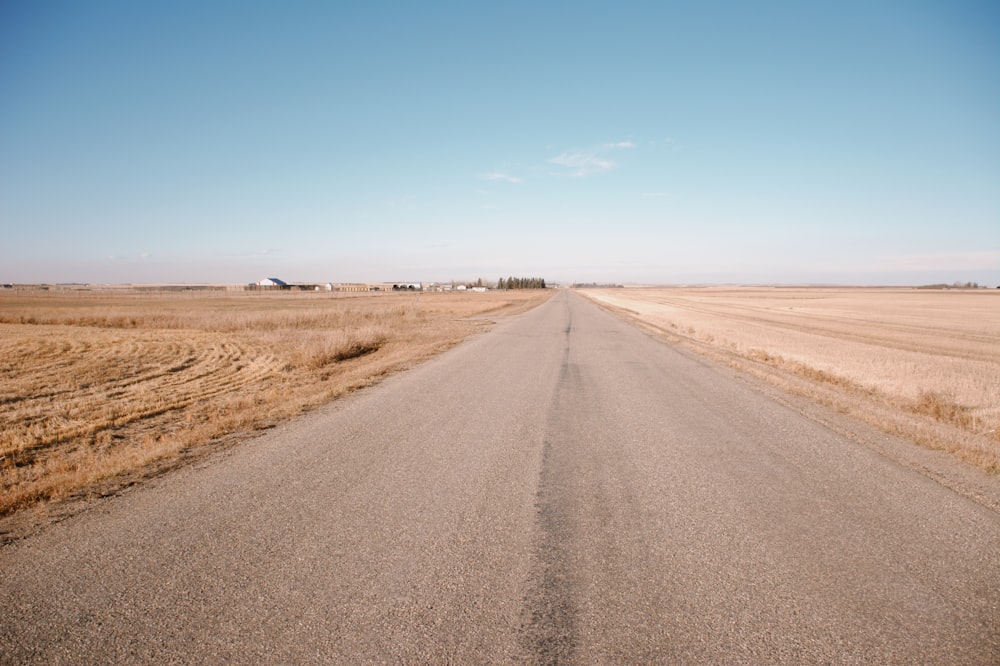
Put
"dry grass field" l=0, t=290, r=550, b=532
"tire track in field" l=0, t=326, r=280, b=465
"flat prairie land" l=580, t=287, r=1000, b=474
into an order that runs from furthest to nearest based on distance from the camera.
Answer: "tire track in field" l=0, t=326, r=280, b=465 → "flat prairie land" l=580, t=287, r=1000, b=474 → "dry grass field" l=0, t=290, r=550, b=532

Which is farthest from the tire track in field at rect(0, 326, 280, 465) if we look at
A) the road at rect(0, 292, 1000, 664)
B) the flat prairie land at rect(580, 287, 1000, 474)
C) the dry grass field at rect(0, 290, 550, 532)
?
the flat prairie land at rect(580, 287, 1000, 474)

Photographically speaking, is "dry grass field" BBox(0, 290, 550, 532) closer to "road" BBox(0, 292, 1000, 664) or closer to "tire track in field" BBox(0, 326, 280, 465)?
"tire track in field" BBox(0, 326, 280, 465)

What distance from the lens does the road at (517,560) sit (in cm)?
274

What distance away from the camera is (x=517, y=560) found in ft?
11.8

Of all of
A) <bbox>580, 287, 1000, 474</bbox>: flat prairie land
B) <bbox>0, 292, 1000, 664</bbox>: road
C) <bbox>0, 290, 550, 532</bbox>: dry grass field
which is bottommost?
<bbox>580, 287, 1000, 474</bbox>: flat prairie land

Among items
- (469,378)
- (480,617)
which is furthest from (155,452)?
(469,378)

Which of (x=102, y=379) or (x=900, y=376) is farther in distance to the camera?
(x=900, y=376)

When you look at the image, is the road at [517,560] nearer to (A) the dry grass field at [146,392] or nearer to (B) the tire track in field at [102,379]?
(A) the dry grass field at [146,392]

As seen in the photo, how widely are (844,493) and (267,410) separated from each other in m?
8.63

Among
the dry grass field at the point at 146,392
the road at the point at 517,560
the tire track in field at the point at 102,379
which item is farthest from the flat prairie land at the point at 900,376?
the tire track in field at the point at 102,379

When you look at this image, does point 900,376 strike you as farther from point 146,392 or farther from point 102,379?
point 102,379

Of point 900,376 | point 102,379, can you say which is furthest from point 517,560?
point 900,376

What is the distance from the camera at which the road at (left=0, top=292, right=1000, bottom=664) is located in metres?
2.74

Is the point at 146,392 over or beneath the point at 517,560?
beneath
